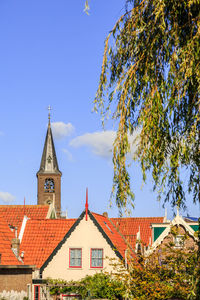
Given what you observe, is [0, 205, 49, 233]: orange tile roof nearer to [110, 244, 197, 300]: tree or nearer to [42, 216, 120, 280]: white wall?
[42, 216, 120, 280]: white wall

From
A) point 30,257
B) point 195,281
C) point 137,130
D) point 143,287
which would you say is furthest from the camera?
point 30,257

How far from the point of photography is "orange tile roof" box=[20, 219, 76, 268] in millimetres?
34844

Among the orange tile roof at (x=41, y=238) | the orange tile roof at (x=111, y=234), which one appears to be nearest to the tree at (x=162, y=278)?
the orange tile roof at (x=111, y=234)

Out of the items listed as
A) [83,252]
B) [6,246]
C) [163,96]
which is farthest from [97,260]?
[163,96]

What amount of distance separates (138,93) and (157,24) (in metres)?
1.42

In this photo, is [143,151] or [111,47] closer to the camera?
[143,151]

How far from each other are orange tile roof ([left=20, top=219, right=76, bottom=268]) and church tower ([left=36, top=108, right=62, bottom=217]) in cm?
5450

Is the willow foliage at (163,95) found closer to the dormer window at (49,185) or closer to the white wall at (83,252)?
the white wall at (83,252)

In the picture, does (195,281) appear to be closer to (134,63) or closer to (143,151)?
(143,151)

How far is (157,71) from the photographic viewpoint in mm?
10867

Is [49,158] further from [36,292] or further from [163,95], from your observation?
[163,95]

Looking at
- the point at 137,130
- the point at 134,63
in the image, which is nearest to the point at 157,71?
the point at 134,63

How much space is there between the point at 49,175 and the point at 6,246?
204 ft

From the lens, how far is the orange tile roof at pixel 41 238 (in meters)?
34.8
